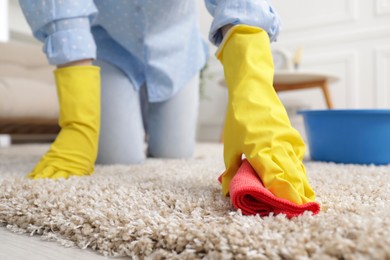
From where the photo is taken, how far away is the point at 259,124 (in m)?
0.46

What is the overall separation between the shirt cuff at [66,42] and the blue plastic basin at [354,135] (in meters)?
0.65

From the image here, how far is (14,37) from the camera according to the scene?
2.97 m

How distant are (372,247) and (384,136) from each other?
77 centimetres

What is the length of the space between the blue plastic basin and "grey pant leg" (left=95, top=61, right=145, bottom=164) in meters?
0.52

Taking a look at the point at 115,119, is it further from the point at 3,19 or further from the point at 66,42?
the point at 3,19

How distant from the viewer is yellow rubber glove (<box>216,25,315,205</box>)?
1.41 ft

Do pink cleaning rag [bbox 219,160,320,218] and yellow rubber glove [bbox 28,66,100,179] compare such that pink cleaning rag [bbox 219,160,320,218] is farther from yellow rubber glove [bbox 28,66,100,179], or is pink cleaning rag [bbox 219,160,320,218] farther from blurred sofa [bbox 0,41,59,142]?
blurred sofa [bbox 0,41,59,142]

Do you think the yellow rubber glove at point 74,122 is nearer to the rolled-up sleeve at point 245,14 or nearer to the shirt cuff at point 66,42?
the shirt cuff at point 66,42

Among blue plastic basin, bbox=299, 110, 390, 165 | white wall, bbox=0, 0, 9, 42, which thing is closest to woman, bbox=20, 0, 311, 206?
blue plastic basin, bbox=299, 110, 390, 165

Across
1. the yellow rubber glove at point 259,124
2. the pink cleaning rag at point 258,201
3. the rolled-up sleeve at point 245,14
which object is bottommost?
the pink cleaning rag at point 258,201

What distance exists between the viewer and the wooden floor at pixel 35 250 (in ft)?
1.27

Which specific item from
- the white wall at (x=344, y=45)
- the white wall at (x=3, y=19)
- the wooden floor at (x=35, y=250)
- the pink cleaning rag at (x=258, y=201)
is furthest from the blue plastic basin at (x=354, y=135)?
the white wall at (x=3, y=19)

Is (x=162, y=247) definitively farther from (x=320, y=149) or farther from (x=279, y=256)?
(x=320, y=149)

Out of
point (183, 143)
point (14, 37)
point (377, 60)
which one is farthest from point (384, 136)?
point (14, 37)
